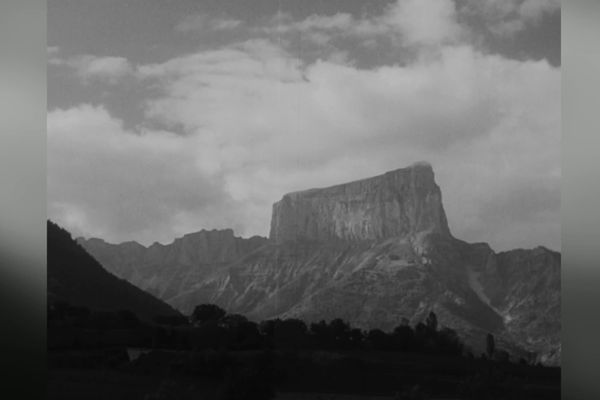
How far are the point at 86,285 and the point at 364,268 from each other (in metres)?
1.49

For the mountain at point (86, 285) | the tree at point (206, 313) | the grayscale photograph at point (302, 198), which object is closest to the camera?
the grayscale photograph at point (302, 198)

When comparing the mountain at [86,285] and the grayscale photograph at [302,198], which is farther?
the mountain at [86,285]

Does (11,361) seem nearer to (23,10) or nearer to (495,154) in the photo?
(23,10)

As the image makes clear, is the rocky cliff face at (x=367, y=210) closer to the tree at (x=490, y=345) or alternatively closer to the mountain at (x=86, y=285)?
the tree at (x=490, y=345)

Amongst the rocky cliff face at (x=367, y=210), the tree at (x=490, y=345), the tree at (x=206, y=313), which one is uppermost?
the rocky cliff face at (x=367, y=210)

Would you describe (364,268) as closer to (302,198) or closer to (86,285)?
(302,198)

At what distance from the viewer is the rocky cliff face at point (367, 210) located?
16.3 feet

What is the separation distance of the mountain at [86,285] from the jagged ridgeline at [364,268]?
0.20ft

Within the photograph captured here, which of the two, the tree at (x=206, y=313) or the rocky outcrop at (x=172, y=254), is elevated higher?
the rocky outcrop at (x=172, y=254)

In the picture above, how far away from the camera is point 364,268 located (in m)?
5.07

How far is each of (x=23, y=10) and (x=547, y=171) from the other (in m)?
2.63

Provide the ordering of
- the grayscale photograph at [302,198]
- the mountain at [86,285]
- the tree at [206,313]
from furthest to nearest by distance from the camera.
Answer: the tree at [206,313] < the mountain at [86,285] < the grayscale photograph at [302,198]

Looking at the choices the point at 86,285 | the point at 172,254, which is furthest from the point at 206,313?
the point at 86,285

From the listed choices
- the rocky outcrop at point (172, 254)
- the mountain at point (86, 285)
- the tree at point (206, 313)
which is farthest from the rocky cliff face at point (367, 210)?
the mountain at point (86, 285)
